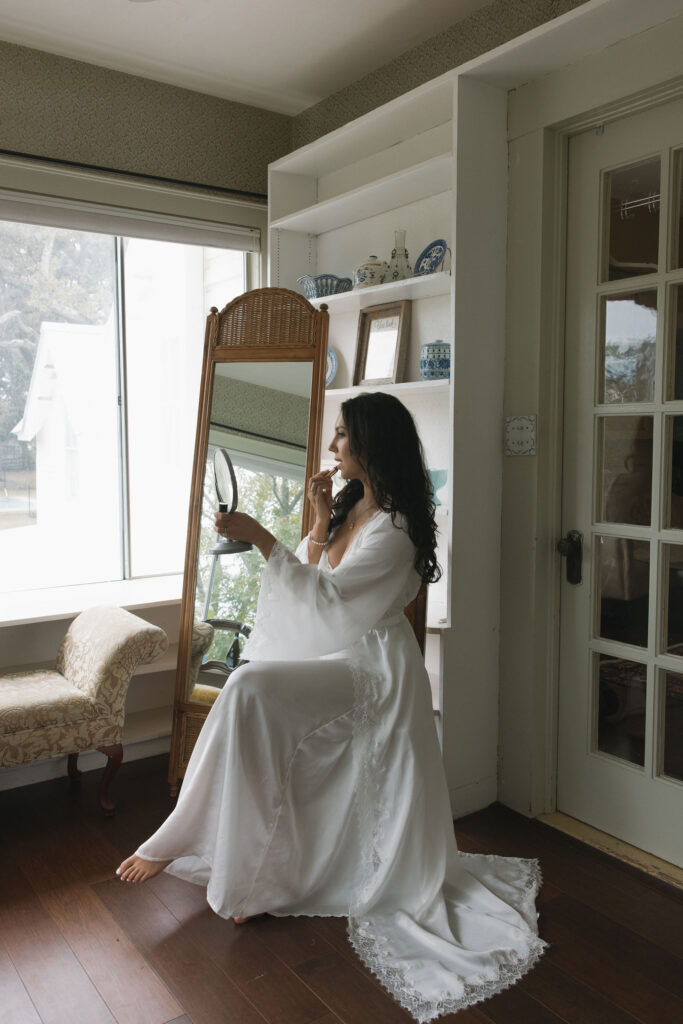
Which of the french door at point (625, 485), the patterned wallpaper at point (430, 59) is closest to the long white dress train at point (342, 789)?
the french door at point (625, 485)

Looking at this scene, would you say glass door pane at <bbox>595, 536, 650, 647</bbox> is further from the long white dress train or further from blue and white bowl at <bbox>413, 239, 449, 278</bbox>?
blue and white bowl at <bbox>413, 239, 449, 278</bbox>

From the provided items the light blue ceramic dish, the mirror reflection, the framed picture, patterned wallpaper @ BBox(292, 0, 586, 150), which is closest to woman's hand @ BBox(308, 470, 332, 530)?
the mirror reflection

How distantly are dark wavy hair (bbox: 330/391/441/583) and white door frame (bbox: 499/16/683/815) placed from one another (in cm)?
46

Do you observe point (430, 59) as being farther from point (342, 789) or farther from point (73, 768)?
point (73, 768)

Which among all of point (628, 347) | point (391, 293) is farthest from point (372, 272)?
point (628, 347)

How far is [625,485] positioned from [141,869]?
178 centimetres

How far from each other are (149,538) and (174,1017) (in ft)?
7.44

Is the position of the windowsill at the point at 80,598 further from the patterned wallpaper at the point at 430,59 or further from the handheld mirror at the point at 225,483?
the patterned wallpaper at the point at 430,59

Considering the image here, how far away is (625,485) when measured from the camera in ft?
8.30

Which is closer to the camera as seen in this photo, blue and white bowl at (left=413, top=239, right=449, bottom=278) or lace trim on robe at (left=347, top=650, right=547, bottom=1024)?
lace trim on robe at (left=347, top=650, right=547, bottom=1024)

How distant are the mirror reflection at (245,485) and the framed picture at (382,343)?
342 millimetres

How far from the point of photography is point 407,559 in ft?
7.60

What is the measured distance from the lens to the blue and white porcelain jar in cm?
285

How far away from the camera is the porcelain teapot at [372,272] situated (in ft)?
10.1
